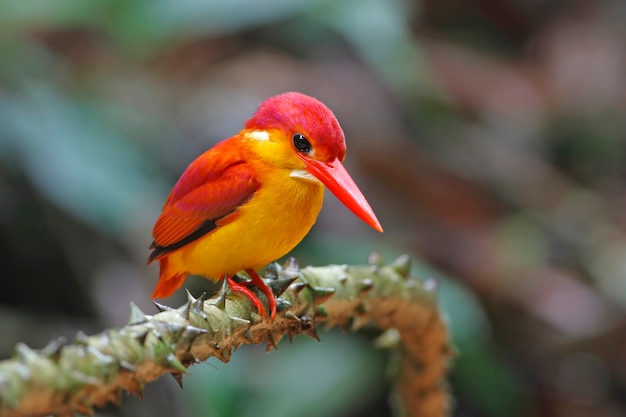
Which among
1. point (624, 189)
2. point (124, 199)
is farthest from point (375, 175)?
point (624, 189)

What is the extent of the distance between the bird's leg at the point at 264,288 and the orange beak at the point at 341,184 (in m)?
0.14

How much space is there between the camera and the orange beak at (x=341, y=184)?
3.35ft

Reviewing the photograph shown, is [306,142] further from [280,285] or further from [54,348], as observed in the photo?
[54,348]

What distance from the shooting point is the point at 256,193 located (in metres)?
1.18

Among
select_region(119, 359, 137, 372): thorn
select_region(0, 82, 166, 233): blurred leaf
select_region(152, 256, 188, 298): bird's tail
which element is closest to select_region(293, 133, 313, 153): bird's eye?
select_region(152, 256, 188, 298): bird's tail

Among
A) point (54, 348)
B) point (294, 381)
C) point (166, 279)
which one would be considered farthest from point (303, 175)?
point (294, 381)

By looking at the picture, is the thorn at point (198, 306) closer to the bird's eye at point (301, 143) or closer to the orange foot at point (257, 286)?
the orange foot at point (257, 286)

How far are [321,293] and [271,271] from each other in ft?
0.42

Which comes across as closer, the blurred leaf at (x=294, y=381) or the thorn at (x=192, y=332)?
the thorn at (x=192, y=332)

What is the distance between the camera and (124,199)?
231cm

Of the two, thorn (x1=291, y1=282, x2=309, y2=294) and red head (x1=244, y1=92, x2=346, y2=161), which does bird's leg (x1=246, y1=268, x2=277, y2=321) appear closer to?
thorn (x1=291, y1=282, x2=309, y2=294)

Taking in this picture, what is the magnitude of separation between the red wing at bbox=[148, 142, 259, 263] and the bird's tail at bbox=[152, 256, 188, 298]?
0.29ft

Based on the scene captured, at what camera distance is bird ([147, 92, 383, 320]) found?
1.11 metres

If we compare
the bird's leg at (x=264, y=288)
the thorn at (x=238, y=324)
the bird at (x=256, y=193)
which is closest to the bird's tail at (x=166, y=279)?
the bird at (x=256, y=193)
